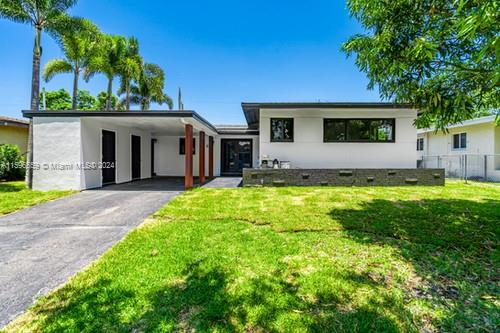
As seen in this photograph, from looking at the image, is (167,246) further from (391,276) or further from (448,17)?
(448,17)

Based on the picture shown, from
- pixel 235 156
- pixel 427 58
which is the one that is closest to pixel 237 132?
pixel 235 156

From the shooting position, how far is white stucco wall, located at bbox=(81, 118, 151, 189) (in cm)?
960

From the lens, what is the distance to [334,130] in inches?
440

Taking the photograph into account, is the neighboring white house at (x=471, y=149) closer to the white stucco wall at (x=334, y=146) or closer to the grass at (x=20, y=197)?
the white stucco wall at (x=334, y=146)

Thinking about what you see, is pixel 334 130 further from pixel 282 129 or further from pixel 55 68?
pixel 55 68

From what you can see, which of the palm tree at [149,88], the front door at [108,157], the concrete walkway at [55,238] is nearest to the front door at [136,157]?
the front door at [108,157]

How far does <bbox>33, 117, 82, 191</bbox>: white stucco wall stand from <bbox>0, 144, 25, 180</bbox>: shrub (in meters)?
4.38

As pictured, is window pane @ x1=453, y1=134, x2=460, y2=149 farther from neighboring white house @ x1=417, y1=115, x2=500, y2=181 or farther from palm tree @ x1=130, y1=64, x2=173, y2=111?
palm tree @ x1=130, y1=64, x2=173, y2=111

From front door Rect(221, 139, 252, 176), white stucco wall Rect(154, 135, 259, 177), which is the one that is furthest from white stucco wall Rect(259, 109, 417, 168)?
front door Rect(221, 139, 252, 176)

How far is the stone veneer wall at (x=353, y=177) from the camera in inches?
398

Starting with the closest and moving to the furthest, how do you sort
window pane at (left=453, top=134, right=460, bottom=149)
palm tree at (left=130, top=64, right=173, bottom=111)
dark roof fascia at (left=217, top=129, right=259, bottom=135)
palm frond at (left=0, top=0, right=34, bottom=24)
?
palm frond at (left=0, top=0, right=34, bottom=24) → dark roof fascia at (left=217, top=129, right=259, bottom=135) → window pane at (left=453, top=134, right=460, bottom=149) → palm tree at (left=130, top=64, right=173, bottom=111)

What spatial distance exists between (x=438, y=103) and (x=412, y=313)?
313 centimetres

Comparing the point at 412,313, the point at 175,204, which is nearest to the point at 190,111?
the point at 175,204

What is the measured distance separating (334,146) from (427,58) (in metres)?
7.35
